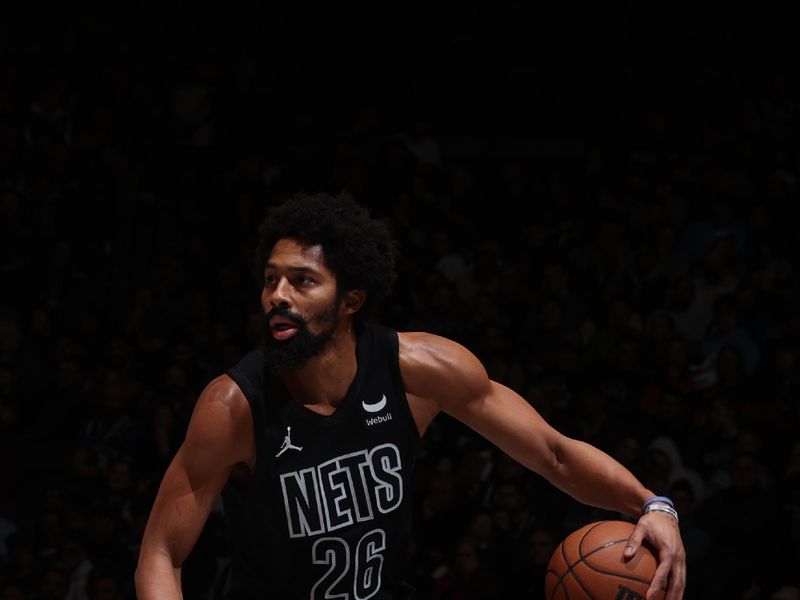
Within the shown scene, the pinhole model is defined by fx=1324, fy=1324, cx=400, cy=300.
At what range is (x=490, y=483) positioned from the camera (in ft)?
22.3

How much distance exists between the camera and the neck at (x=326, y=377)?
366cm

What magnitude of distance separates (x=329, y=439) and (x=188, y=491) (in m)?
0.42

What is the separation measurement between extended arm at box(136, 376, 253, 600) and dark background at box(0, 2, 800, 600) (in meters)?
2.88

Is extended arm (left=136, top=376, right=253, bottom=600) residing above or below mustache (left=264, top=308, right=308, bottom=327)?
below

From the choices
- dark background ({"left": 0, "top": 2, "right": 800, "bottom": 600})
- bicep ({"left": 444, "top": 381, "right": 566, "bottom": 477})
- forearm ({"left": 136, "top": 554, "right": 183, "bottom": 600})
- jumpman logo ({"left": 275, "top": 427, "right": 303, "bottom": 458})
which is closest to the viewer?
forearm ({"left": 136, "top": 554, "right": 183, "bottom": 600})

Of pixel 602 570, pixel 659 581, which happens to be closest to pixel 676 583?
pixel 659 581

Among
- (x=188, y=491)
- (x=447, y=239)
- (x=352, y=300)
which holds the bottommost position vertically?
(x=188, y=491)

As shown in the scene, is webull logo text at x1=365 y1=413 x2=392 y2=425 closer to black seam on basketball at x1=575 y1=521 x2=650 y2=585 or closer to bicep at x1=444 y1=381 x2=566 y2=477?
bicep at x1=444 y1=381 x2=566 y2=477

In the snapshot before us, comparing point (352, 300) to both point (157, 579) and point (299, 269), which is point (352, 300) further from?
point (157, 579)

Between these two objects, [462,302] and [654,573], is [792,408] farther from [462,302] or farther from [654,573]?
[654,573]

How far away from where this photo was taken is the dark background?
6586 millimetres

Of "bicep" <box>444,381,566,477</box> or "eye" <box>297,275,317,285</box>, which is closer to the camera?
"eye" <box>297,275,317,285</box>

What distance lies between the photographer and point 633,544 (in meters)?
3.51

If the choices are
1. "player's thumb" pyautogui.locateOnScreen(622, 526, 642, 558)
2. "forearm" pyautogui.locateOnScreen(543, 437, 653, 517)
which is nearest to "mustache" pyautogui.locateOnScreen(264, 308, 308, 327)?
"forearm" pyautogui.locateOnScreen(543, 437, 653, 517)
